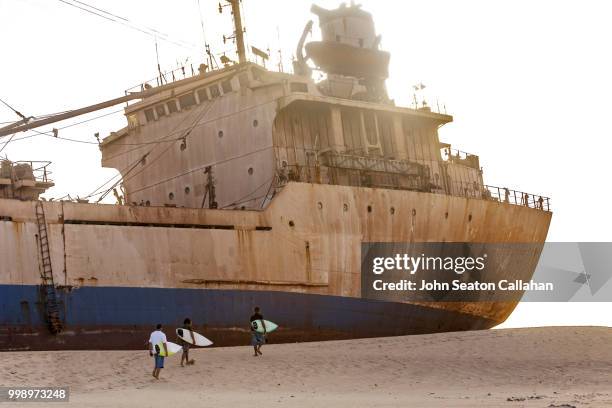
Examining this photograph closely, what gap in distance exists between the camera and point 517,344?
23.9 metres

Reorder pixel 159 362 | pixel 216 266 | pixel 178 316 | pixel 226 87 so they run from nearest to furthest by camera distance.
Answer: pixel 159 362 < pixel 178 316 < pixel 216 266 < pixel 226 87

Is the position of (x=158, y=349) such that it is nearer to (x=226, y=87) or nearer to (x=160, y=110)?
(x=226, y=87)

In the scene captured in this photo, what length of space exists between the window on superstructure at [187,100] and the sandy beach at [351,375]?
38.7 ft

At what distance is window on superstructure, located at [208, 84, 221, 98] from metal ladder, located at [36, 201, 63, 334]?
976 cm

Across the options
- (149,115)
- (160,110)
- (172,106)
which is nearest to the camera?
(172,106)

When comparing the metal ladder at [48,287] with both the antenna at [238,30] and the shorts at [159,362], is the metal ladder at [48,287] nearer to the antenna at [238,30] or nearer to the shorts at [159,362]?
the shorts at [159,362]

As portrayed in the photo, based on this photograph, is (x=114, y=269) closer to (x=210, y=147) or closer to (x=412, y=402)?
(x=210, y=147)

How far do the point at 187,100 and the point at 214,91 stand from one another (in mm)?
1361

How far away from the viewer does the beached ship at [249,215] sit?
78.0 ft

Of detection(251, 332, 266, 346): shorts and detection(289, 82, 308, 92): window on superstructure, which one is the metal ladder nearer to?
detection(251, 332, 266, 346): shorts

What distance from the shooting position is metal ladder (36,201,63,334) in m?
23.2

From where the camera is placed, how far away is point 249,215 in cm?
2684

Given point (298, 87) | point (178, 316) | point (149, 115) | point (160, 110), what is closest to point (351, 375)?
point (178, 316)

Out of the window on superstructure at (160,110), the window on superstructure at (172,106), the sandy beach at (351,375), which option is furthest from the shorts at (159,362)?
the window on superstructure at (160,110)
